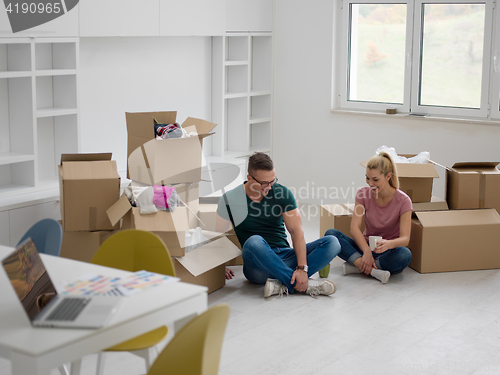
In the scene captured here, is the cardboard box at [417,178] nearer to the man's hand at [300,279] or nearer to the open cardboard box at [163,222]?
the man's hand at [300,279]

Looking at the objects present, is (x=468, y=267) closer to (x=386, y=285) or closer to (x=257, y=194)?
(x=386, y=285)

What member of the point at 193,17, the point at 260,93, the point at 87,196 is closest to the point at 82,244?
the point at 87,196

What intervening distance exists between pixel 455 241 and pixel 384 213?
1.63 feet

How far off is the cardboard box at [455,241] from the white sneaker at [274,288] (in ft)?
3.20

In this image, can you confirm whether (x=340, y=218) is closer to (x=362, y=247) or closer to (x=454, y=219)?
(x=362, y=247)

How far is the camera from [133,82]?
4703 mm

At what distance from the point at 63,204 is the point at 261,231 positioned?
1.11 m

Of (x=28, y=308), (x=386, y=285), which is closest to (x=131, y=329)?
(x=28, y=308)

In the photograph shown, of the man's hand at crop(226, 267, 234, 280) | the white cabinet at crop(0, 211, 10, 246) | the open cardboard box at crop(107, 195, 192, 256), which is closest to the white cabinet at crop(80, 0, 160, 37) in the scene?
the white cabinet at crop(0, 211, 10, 246)

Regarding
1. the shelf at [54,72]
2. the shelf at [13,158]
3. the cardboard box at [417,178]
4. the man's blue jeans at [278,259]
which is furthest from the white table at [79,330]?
the cardboard box at [417,178]

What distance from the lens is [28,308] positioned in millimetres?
1598

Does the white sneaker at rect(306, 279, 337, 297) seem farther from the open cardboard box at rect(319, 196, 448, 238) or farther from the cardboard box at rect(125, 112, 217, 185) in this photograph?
the cardboard box at rect(125, 112, 217, 185)

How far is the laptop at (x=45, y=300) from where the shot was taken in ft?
4.91

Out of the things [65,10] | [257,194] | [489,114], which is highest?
[65,10]
